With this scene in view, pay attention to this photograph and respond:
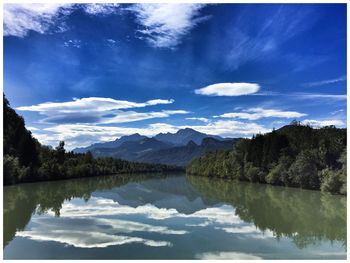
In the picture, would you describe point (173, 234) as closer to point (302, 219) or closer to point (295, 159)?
point (302, 219)

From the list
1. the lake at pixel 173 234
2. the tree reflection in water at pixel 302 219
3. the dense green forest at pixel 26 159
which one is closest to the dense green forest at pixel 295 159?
the tree reflection in water at pixel 302 219

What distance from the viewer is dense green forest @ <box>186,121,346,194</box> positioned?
55531 millimetres

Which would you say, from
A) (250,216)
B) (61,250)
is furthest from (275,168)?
(61,250)

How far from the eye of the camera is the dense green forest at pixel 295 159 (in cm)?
5553

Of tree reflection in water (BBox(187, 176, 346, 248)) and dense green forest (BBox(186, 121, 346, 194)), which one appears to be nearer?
tree reflection in water (BBox(187, 176, 346, 248))

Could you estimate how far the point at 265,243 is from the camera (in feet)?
67.5

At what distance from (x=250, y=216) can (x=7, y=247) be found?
61.7ft

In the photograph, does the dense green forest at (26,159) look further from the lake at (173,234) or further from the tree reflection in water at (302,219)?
the tree reflection in water at (302,219)

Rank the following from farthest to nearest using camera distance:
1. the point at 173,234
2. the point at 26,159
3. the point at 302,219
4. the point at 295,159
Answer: the point at 26,159, the point at 295,159, the point at 302,219, the point at 173,234

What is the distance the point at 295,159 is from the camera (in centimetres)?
6725

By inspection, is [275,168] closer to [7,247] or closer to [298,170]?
[298,170]

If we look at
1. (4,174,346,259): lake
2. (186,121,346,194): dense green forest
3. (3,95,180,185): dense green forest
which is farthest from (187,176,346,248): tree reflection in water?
(3,95,180,185): dense green forest

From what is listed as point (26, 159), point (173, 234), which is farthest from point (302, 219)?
point (26, 159)

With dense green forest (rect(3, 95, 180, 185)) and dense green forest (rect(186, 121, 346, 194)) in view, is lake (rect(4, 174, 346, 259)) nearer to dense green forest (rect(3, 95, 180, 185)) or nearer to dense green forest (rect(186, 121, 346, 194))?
dense green forest (rect(186, 121, 346, 194))
